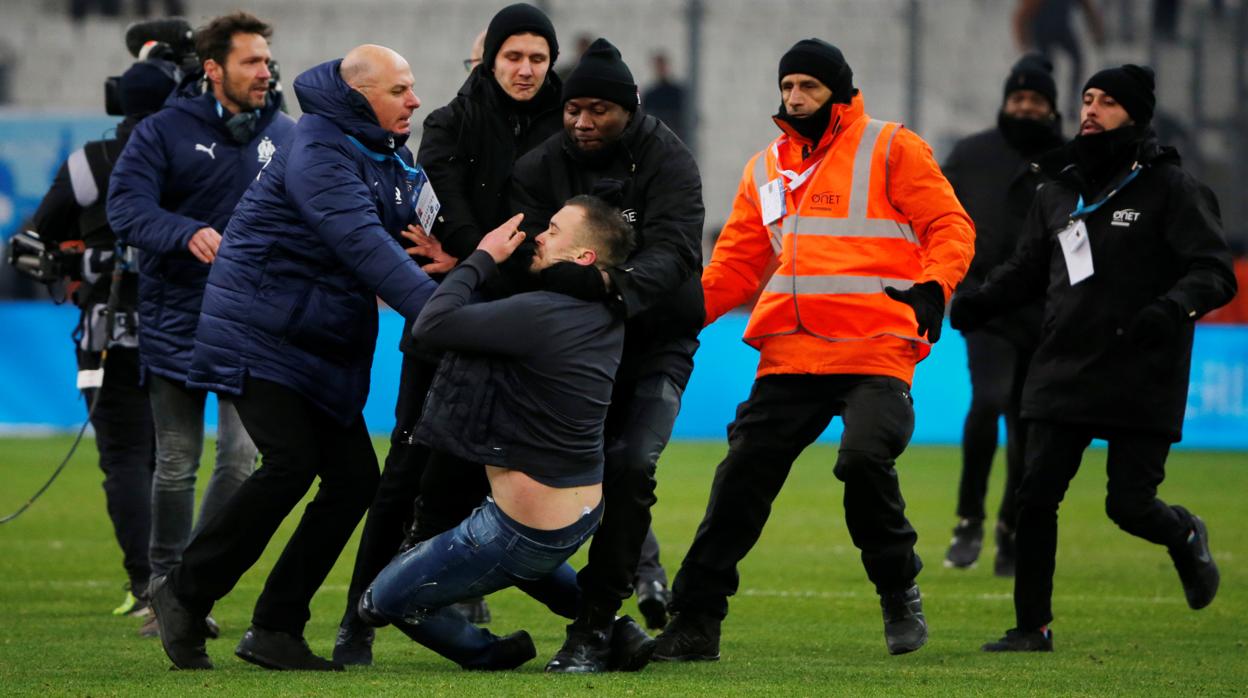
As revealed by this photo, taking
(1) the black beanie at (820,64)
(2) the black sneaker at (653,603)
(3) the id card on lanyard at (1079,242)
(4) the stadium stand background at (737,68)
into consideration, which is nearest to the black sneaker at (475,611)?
(2) the black sneaker at (653,603)

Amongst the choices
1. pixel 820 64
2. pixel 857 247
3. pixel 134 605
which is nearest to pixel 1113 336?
pixel 857 247

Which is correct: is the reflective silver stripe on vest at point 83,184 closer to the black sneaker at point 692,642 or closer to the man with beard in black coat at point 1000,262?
the black sneaker at point 692,642

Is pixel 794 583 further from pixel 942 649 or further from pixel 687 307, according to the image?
pixel 687 307

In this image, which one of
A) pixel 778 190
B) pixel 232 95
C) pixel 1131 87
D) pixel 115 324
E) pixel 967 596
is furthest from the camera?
pixel 967 596

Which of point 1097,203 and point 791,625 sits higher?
point 1097,203

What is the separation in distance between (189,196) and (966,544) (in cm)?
442

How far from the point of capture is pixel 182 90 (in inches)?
306

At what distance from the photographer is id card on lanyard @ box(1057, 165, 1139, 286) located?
287 inches

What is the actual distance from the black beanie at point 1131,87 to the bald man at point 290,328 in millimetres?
2532

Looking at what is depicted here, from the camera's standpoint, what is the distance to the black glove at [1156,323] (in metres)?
6.87

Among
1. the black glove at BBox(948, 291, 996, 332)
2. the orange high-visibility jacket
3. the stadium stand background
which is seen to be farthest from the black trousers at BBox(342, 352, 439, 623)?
the stadium stand background

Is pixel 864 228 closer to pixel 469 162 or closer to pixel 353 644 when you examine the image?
pixel 469 162

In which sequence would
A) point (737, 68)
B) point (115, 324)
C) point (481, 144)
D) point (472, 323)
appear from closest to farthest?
1. point (472, 323)
2. point (481, 144)
3. point (115, 324)
4. point (737, 68)

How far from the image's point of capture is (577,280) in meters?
6.10
